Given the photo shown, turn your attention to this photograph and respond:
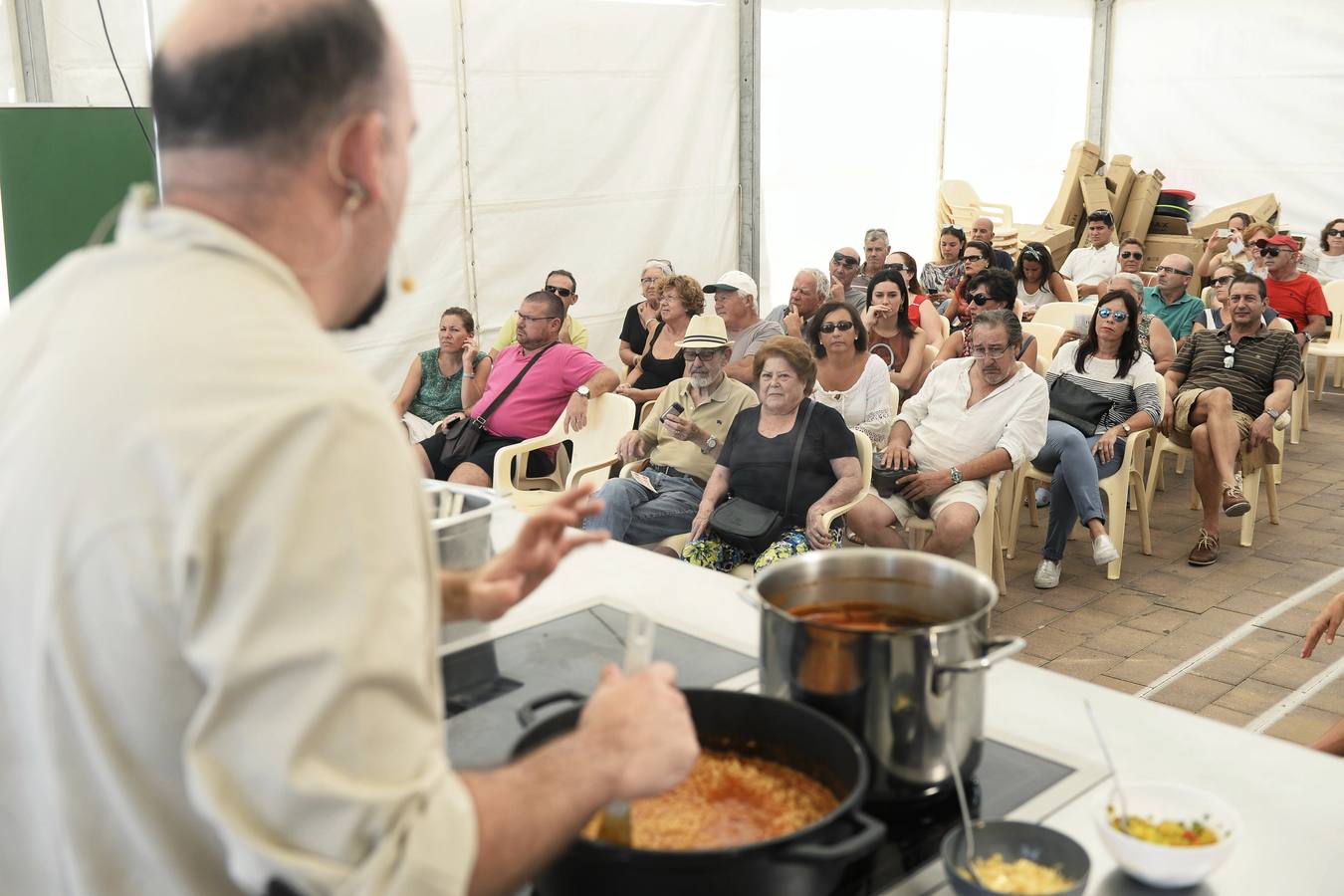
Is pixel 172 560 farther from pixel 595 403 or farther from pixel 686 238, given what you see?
pixel 686 238

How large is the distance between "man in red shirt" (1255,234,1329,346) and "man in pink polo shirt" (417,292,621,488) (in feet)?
13.7

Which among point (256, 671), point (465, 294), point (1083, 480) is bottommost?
point (1083, 480)

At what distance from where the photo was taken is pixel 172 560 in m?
0.66

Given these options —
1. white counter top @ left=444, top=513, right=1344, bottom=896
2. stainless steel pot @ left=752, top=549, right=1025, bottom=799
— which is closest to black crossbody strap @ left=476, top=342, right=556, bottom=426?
white counter top @ left=444, top=513, right=1344, bottom=896

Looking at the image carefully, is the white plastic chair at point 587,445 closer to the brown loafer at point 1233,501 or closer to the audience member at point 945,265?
the brown loafer at point 1233,501

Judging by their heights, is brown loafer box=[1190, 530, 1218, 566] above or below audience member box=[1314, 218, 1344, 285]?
below

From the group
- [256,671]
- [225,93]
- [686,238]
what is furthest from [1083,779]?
[686,238]

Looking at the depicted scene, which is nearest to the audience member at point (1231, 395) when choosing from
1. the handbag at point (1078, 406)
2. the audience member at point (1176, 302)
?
the handbag at point (1078, 406)

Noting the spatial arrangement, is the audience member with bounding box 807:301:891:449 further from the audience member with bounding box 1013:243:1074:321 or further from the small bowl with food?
the small bowl with food

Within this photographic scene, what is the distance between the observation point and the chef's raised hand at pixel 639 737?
849 mm

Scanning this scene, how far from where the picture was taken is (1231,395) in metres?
5.13

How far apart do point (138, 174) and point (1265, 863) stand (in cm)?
378

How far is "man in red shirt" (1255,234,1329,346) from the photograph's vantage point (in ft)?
22.0

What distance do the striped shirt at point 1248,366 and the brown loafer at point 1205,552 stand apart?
716mm
